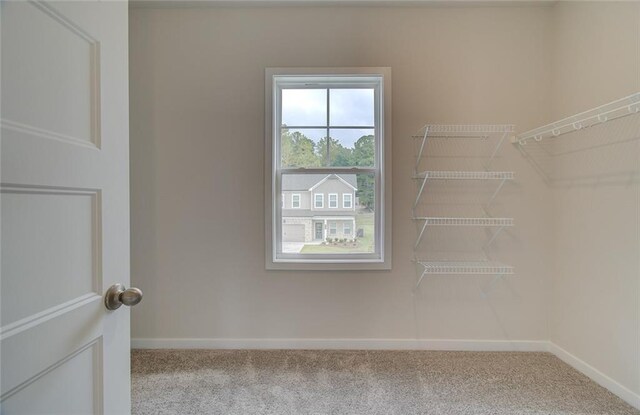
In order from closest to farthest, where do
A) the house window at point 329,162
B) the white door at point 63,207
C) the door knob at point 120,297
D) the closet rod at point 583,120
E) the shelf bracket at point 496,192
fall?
the white door at point 63,207 < the door knob at point 120,297 < the closet rod at point 583,120 < the shelf bracket at point 496,192 < the house window at point 329,162

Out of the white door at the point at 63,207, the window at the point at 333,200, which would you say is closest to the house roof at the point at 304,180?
the window at the point at 333,200

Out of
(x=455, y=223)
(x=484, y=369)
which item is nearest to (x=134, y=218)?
(x=455, y=223)

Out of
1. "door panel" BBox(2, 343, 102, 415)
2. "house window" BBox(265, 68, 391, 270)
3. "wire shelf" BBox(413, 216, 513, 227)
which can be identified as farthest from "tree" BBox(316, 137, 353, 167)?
"door panel" BBox(2, 343, 102, 415)

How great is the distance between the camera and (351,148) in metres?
2.17

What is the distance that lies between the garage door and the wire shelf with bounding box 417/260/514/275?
846mm

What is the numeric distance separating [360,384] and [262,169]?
1.45 metres

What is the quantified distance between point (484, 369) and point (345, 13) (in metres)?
2.46

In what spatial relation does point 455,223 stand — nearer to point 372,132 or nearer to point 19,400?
point 372,132

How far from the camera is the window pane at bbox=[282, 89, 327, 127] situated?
2162mm

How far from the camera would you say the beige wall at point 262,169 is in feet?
6.70

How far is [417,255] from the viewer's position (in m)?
2.07

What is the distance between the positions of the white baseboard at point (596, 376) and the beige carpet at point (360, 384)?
36mm

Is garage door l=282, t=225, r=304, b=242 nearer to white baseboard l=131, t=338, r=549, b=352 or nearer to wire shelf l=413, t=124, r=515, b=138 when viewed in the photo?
white baseboard l=131, t=338, r=549, b=352

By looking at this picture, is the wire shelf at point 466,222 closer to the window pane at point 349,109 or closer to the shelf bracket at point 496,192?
the shelf bracket at point 496,192
